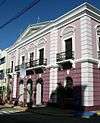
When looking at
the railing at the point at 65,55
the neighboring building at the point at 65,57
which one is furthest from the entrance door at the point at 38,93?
Answer: the railing at the point at 65,55

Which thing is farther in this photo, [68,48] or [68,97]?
[68,48]

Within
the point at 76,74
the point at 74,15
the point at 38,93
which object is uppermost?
the point at 74,15

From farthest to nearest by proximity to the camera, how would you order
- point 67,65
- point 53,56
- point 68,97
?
point 53,56 → point 67,65 → point 68,97

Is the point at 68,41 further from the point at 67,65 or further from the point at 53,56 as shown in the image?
the point at 67,65

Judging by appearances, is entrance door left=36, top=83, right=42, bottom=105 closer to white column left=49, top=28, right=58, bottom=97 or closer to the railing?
white column left=49, top=28, right=58, bottom=97

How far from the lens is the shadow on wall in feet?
63.8

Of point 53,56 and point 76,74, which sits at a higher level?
point 53,56

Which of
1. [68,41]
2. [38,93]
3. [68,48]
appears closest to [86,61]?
[68,48]

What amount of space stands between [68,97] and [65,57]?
3.74 metres

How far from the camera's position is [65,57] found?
2166cm

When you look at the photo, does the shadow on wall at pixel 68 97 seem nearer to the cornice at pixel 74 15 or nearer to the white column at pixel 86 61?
the white column at pixel 86 61

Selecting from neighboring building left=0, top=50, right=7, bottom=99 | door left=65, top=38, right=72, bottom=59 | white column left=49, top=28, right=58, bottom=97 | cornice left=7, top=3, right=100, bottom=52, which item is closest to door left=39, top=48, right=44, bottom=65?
cornice left=7, top=3, right=100, bottom=52

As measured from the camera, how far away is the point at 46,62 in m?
24.5

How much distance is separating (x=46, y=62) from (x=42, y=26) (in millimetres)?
4654
